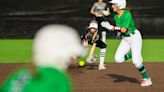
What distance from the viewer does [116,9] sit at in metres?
9.66

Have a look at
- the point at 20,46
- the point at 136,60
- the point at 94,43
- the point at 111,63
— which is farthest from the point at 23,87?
the point at 20,46

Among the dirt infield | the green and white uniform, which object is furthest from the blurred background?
the green and white uniform

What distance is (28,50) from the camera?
645 inches

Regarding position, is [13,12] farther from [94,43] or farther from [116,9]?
[116,9]

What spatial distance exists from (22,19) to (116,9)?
1149cm

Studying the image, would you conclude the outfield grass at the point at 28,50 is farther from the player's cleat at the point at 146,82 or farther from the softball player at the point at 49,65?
the softball player at the point at 49,65

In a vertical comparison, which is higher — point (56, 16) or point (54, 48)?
point (54, 48)

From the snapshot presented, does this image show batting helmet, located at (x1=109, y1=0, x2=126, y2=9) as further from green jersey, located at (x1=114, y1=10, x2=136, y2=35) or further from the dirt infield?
the dirt infield

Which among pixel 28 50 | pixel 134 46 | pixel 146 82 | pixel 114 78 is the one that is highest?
pixel 134 46

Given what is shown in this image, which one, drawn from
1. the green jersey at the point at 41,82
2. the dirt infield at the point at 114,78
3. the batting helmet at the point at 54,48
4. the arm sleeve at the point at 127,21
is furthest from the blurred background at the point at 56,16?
the green jersey at the point at 41,82

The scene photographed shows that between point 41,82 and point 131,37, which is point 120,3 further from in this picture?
point 41,82

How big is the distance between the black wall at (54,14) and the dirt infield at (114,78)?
756cm

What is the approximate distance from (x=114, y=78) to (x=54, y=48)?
28.0 ft

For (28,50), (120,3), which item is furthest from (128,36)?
(28,50)
